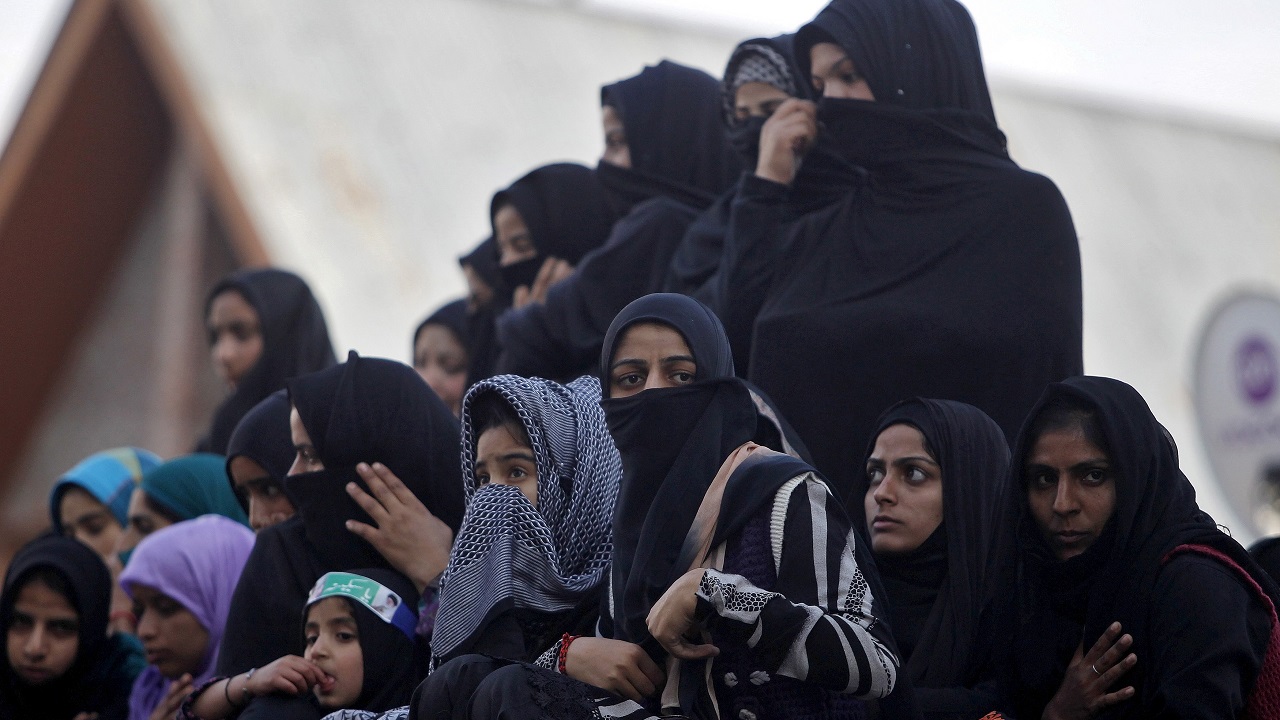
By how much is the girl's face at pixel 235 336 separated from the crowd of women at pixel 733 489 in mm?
731

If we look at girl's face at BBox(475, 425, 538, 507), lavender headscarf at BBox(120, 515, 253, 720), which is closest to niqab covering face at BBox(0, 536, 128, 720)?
lavender headscarf at BBox(120, 515, 253, 720)

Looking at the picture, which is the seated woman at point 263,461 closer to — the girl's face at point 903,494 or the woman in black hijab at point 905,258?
the woman in black hijab at point 905,258

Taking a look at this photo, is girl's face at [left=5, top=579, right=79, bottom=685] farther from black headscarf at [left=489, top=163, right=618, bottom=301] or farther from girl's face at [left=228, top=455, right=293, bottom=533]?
black headscarf at [left=489, top=163, right=618, bottom=301]

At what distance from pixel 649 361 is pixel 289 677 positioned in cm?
109

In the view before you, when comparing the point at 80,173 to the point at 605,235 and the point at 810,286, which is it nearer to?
the point at 605,235

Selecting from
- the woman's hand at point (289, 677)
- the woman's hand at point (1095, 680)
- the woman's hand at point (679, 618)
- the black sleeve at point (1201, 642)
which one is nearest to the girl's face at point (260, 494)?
the woman's hand at point (289, 677)

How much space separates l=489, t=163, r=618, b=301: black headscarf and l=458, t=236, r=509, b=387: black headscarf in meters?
0.17

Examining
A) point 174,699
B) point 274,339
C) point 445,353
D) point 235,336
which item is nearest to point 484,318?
point 445,353

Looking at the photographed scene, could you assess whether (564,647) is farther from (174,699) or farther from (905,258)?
(174,699)

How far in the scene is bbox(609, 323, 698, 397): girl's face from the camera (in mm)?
2971

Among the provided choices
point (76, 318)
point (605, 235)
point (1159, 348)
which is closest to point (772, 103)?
point (605, 235)

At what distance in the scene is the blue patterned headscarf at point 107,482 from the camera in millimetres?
5414

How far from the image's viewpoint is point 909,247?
143 inches

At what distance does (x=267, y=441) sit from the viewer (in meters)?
4.16
